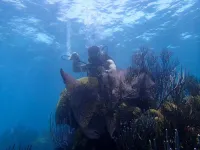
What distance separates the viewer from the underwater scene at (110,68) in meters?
5.73

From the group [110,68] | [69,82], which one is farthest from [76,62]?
[69,82]

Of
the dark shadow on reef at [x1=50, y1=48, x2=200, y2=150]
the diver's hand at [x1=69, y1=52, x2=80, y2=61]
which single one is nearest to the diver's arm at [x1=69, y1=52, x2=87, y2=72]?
the diver's hand at [x1=69, y1=52, x2=80, y2=61]

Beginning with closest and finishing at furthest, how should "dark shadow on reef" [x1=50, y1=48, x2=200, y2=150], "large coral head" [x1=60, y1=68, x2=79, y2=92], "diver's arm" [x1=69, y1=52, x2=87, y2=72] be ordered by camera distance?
"dark shadow on reef" [x1=50, y1=48, x2=200, y2=150]
"large coral head" [x1=60, y1=68, x2=79, y2=92]
"diver's arm" [x1=69, y1=52, x2=87, y2=72]

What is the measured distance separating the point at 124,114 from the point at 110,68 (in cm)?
246

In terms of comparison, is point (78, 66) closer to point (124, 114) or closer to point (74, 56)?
point (74, 56)

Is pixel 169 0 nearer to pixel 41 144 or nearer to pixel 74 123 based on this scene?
pixel 74 123

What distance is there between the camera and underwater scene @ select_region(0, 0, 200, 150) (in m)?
5.73

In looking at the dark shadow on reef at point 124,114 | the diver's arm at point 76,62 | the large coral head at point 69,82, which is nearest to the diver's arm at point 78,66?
the diver's arm at point 76,62

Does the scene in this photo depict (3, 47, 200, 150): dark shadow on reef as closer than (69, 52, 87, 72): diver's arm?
Yes

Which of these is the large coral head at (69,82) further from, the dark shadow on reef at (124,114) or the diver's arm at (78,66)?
the diver's arm at (78,66)

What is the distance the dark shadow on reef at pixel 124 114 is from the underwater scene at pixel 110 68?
0.08ft

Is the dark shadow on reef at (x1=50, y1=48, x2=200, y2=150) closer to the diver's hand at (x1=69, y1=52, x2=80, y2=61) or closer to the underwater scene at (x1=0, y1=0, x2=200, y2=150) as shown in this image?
the underwater scene at (x1=0, y1=0, x2=200, y2=150)

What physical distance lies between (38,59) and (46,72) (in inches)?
429

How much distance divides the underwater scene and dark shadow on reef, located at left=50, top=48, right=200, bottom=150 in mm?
26
